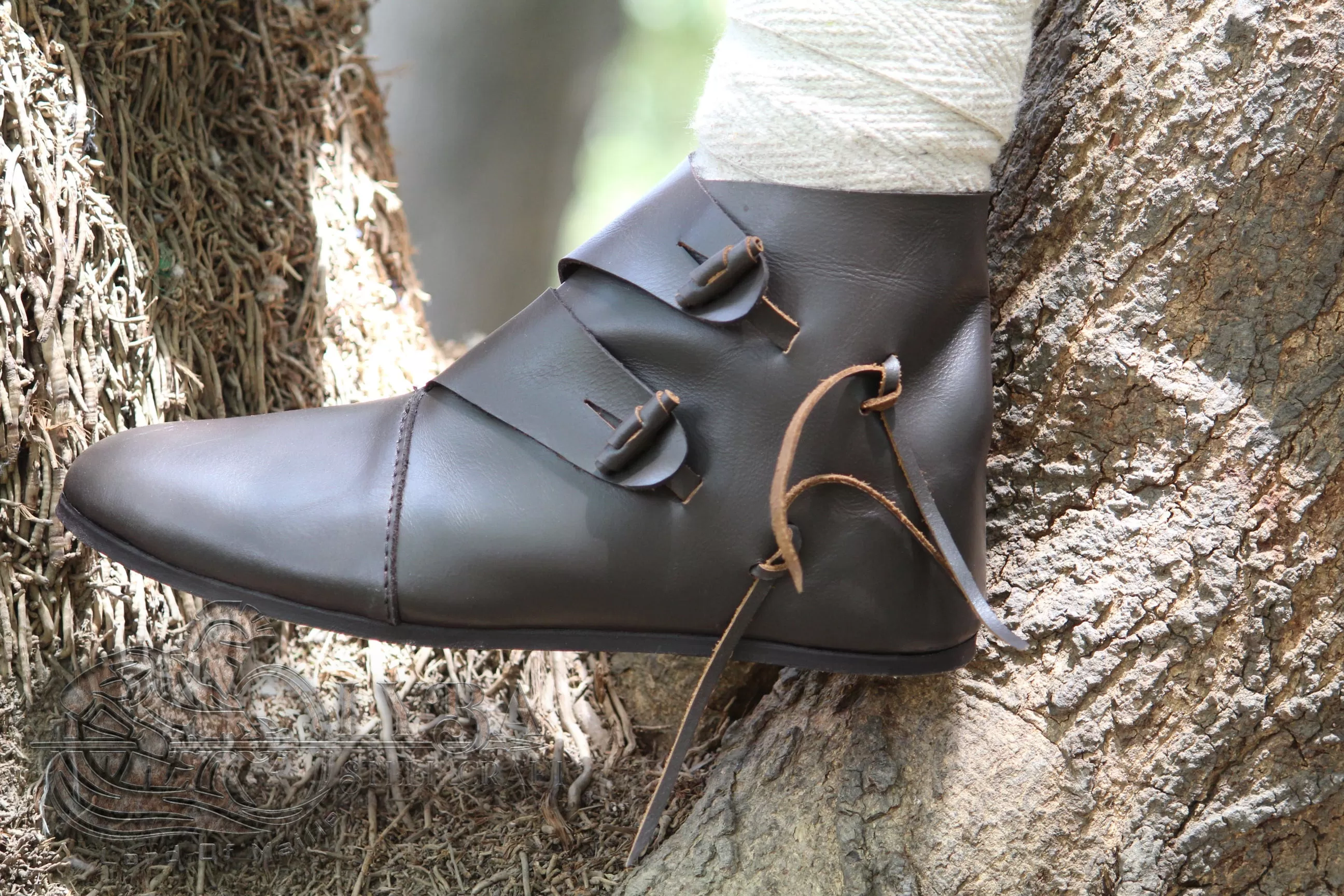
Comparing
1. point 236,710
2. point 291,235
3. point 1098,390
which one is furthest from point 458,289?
point 1098,390

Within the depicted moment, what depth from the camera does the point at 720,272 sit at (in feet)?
2.09

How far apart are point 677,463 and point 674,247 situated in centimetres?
14

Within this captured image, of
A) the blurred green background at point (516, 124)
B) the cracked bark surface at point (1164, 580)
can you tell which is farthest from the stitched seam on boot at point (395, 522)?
the blurred green background at point (516, 124)

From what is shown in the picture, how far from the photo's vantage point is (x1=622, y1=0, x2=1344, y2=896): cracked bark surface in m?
0.65

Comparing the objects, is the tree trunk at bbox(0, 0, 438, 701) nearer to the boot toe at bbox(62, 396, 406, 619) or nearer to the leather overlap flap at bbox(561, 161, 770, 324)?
the boot toe at bbox(62, 396, 406, 619)

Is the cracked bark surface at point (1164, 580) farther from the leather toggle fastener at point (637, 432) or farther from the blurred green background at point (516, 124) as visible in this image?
the blurred green background at point (516, 124)

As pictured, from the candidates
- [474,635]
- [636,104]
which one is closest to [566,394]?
[474,635]

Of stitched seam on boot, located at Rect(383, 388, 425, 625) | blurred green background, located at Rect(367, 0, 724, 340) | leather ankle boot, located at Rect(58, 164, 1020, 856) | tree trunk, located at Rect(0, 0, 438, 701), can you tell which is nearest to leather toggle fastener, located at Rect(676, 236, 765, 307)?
leather ankle boot, located at Rect(58, 164, 1020, 856)

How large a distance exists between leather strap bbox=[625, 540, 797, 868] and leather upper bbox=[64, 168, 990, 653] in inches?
0.4

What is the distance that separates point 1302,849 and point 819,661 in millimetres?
329

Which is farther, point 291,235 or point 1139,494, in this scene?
point 291,235

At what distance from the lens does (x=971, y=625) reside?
0.69 meters

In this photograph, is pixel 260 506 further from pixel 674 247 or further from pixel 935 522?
pixel 935 522

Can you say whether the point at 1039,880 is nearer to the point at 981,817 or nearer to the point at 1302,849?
the point at 981,817
